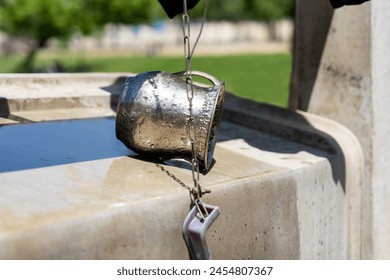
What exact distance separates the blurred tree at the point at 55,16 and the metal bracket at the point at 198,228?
65.7 ft

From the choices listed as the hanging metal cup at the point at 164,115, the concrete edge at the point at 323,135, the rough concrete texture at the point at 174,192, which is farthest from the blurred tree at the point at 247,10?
the hanging metal cup at the point at 164,115

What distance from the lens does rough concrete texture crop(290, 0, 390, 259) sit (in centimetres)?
464

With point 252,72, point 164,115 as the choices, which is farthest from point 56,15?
point 164,115

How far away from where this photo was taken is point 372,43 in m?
4.66

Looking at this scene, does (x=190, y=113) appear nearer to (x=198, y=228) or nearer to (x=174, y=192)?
(x=174, y=192)

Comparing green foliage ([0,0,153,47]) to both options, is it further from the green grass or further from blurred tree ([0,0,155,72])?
the green grass

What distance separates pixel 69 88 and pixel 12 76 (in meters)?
0.44

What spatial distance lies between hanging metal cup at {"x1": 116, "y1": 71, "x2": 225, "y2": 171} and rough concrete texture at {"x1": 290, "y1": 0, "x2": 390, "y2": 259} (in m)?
1.74

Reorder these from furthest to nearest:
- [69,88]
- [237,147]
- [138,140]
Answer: [69,88]
[237,147]
[138,140]

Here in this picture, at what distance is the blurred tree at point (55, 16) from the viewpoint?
2205 cm

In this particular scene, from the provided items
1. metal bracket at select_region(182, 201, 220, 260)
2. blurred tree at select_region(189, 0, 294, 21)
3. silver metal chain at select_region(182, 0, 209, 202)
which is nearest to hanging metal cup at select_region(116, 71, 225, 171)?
silver metal chain at select_region(182, 0, 209, 202)

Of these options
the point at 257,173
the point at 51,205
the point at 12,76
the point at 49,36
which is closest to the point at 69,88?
the point at 12,76

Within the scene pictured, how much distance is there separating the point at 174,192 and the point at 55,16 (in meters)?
20.1
